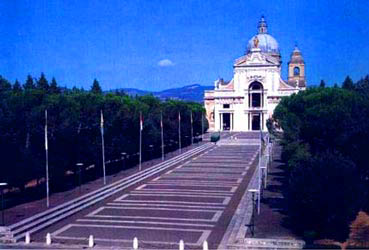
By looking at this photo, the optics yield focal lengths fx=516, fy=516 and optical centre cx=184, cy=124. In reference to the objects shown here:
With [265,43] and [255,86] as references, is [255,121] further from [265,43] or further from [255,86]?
[265,43]

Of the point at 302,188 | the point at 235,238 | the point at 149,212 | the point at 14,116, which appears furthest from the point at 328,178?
the point at 14,116

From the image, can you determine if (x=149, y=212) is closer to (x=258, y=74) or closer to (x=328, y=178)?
(x=328, y=178)

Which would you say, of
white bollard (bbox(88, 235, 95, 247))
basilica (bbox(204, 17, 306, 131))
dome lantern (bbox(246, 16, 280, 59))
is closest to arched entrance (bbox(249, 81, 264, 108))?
basilica (bbox(204, 17, 306, 131))

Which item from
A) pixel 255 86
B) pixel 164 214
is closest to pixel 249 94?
pixel 255 86

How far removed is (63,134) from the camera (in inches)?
1457

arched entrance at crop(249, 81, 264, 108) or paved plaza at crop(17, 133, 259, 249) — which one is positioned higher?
arched entrance at crop(249, 81, 264, 108)

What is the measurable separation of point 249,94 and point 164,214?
8123cm

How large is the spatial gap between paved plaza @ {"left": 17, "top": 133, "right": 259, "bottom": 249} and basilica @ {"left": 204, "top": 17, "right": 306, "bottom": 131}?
61.0 meters

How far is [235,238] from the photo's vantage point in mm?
23531

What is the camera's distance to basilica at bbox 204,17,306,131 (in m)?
104

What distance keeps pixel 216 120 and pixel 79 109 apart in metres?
69.4

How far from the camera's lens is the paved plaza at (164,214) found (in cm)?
2386

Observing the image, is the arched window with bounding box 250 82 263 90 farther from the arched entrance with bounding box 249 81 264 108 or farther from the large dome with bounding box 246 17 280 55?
the large dome with bounding box 246 17 280 55

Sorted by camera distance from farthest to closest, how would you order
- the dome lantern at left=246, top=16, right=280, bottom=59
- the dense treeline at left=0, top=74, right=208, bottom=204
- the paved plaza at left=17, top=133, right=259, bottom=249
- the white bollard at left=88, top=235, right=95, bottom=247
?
the dome lantern at left=246, top=16, right=280, bottom=59 < the dense treeline at left=0, top=74, right=208, bottom=204 < the paved plaza at left=17, top=133, right=259, bottom=249 < the white bollard at left=88, top=235, right=95, bottom=247
